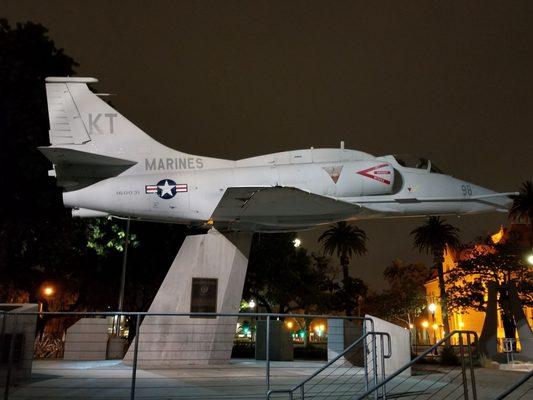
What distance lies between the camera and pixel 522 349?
2159cm

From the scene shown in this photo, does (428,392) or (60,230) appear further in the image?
(60,230)

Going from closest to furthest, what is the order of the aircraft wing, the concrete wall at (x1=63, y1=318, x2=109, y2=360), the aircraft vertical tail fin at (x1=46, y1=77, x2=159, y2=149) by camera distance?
the aircraft wing < the aircraft vertical tail fin at (x1=46, y1=77, x2=159, y2=149) < the concrete wall at (x1=63, y1=318, x2=109, y2=360)

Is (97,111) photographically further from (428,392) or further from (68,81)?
(428,392)

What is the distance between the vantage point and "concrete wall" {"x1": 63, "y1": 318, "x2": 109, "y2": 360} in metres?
15.8

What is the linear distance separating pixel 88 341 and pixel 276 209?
8244mm

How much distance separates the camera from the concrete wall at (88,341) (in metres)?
15.8

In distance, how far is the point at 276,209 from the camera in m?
13.3

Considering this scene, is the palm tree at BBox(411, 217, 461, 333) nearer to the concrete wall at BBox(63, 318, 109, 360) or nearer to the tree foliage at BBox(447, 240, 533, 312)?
the tree foliage at BBox(447, 240, 533, 312)

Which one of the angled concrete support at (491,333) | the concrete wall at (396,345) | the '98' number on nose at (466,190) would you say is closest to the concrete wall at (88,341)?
the concrete wall at (396,345)

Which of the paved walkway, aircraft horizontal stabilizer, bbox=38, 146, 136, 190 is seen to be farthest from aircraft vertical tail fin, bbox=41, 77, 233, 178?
the paved walkway

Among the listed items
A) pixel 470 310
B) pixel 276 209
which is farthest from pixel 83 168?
pixel 470 310

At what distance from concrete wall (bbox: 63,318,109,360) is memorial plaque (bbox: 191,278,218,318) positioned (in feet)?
14.8

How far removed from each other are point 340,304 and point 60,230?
127ft

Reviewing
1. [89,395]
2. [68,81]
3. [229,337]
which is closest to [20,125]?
[68,81]
